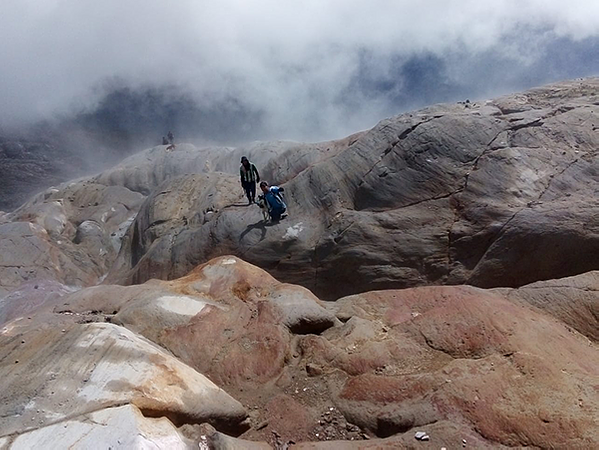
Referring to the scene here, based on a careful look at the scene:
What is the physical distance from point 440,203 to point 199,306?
6.27m

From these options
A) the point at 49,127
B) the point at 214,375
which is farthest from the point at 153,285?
the point at 49,127

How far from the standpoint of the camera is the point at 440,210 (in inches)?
469

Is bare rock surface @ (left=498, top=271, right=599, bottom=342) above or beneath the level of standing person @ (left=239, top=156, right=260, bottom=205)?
beneath

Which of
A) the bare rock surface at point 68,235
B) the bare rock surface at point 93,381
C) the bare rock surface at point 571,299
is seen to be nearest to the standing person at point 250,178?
the bare rock surface at point 68,235

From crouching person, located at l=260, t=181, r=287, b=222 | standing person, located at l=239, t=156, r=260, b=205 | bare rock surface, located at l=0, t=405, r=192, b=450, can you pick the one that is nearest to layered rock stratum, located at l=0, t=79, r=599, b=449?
bare rock surface, located at l=0, t=405, r=192, b=450

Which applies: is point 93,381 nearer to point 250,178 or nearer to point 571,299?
point 571,299

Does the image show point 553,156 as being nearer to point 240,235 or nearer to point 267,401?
point 240,235

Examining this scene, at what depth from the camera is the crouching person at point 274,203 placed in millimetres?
13602

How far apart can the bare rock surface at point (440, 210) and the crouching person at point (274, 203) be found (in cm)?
30

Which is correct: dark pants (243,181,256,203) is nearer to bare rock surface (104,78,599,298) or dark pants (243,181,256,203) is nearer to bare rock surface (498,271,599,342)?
bare rock surface (104,78,599,298)

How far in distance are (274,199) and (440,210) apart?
165 inches

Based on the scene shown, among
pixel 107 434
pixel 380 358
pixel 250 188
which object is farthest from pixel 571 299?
pixel 250 188

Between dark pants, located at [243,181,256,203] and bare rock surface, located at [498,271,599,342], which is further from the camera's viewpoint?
dark pants, located at [243,181,256,203]

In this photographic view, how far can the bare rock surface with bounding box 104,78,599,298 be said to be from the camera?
407 inches
